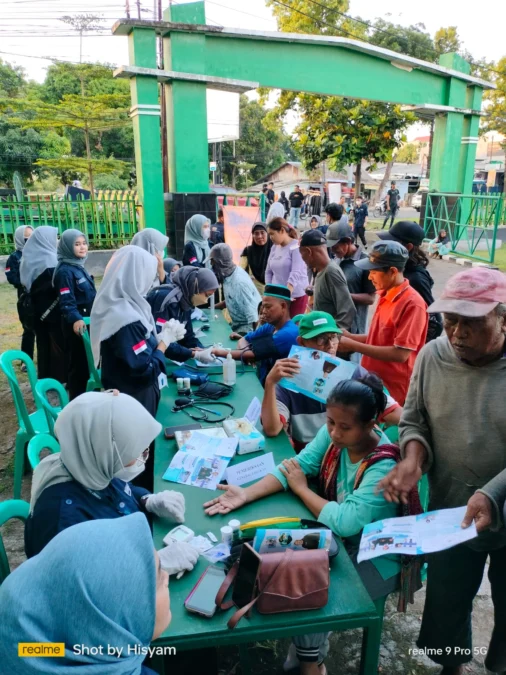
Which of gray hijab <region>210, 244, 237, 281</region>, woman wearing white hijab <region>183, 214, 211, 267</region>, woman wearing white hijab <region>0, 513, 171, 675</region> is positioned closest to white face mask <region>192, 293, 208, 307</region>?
gray hijab <region>210, 244, 237, 281</region>

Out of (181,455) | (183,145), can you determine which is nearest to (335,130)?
(183,145)

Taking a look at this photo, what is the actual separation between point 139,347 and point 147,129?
6783 millimetres

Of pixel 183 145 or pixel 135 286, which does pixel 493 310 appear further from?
pixel 183 145

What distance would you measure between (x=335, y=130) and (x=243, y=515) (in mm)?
12972

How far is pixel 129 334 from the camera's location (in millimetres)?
2848

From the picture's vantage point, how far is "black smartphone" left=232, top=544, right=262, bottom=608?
1.50 m

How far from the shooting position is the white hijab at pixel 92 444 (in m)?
1.68

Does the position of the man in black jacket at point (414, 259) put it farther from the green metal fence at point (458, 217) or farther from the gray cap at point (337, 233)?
the green metal fence at point (458, 217)

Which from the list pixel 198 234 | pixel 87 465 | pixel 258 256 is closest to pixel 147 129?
pixel 198 234

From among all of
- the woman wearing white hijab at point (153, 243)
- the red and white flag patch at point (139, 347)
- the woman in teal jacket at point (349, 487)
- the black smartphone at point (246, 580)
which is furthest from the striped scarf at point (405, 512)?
the woman wearing white hijab at point (153, 243)

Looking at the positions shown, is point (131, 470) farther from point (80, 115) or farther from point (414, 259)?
point (80, 115)

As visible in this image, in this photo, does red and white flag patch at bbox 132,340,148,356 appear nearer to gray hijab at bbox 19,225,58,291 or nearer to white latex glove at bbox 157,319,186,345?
white latex glove at bbox 157,319,186,345

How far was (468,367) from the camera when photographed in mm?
1748

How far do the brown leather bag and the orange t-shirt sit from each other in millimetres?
1518
